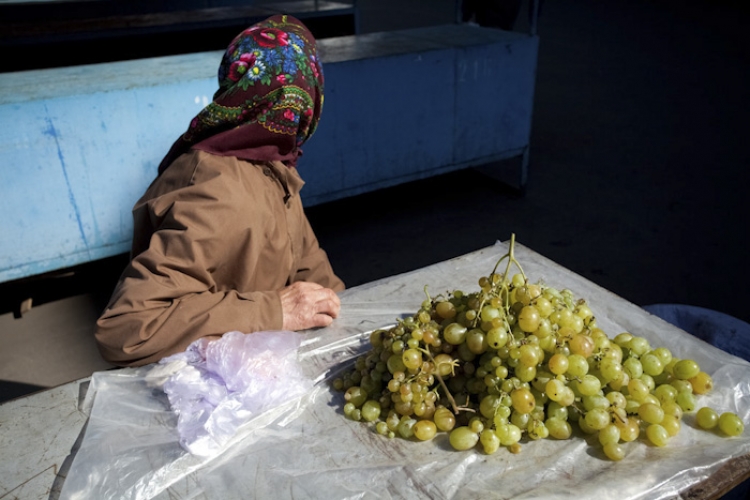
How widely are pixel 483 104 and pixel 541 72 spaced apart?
399 cm

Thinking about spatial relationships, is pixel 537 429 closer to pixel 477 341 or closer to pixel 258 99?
pixel 477 341

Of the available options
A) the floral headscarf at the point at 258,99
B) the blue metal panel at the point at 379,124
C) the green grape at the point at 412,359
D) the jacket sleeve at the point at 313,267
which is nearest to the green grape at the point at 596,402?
the green grape at the point at 412,359

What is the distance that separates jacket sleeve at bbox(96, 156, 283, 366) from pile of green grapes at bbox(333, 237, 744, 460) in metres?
0.36

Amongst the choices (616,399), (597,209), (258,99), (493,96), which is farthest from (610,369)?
(597,209)

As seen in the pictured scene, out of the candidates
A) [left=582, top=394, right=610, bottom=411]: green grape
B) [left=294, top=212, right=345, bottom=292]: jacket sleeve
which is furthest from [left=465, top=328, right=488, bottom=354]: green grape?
[left=294, top=212, right=345, bottom=292]: jacket sleeve

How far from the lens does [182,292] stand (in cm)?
147

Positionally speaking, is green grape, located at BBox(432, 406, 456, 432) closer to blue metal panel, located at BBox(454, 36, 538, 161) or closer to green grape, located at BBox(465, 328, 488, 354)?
green grape, located at BBox(465, 328, 488, 354)

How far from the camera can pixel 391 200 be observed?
503 centimetres

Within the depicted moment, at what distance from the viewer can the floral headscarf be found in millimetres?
1656

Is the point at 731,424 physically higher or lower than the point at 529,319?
lower

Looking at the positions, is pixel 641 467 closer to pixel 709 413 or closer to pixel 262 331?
pixel 709 413

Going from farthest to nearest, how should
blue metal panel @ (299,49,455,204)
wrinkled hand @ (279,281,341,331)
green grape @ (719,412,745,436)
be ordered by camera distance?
1. blue metal panel @ (299,49,455,204)
2. wrinkled hand @ (279,281,341,331)
3. green grape @ (719,412,745,436)

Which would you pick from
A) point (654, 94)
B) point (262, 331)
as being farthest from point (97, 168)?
point (654, 94)

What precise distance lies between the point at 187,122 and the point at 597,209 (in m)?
3.01
